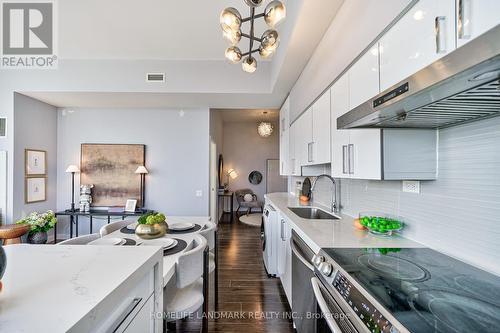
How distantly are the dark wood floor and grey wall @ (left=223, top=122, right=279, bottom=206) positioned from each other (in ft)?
12.2

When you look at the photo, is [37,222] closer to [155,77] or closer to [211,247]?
[155,77]

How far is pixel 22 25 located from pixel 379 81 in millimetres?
4011

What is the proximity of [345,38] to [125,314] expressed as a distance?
6.88ft

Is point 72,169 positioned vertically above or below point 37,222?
above

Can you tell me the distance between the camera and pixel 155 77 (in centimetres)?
345

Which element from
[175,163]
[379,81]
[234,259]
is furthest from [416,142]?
[175,163]

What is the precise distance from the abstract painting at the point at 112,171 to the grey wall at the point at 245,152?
353cm

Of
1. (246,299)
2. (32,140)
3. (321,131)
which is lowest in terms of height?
(246,299)

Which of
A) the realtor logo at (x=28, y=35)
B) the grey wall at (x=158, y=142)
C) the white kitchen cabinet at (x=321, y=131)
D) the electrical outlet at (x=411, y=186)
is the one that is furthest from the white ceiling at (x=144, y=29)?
the electrical outlet at (x=411, y=186)

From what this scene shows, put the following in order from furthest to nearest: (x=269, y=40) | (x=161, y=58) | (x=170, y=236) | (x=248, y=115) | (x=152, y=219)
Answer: (x=248, y=115), (x=161, y=58), (x=170, y=236), (x=152, y=219), (x=269, y=40)

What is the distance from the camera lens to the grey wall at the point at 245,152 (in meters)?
7.50

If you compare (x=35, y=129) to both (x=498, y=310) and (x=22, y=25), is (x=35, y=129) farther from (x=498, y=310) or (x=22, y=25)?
(x=498, y=310)

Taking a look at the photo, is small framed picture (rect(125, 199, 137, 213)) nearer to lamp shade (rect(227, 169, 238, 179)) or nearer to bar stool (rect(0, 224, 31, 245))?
bar stool (rect(0, 224, 31, 245))

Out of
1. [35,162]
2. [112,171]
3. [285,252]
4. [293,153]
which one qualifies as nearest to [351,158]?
[285,252]
